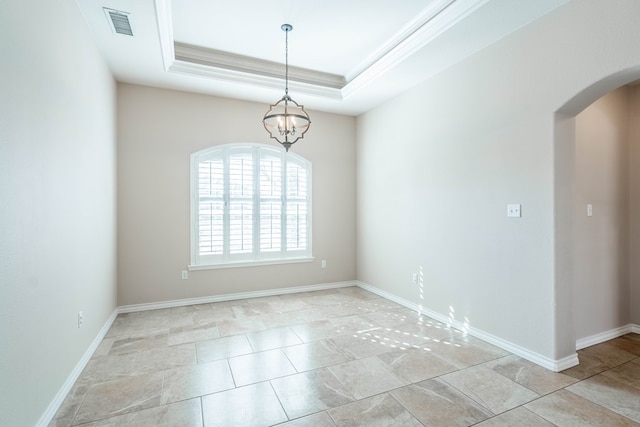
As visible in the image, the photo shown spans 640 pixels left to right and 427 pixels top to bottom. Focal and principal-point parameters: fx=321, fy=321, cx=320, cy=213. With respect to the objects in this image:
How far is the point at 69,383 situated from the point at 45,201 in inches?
55.5

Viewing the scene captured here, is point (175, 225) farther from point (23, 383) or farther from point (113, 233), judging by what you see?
point (23, 383)

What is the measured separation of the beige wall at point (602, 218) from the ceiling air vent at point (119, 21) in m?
4.38

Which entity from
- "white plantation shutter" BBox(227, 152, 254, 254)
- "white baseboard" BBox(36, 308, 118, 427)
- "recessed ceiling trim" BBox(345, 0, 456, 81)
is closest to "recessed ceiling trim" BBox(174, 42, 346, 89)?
"recessed ceiling trim" BBox(345, 0, 456, 81)

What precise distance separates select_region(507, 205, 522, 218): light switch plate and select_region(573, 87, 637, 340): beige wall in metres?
0.69

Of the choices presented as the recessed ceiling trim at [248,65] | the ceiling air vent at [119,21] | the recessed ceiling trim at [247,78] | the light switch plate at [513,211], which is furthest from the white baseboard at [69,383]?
the light switch plate at [513,211]

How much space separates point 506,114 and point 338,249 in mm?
3333

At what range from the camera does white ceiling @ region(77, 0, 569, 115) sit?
2883mm

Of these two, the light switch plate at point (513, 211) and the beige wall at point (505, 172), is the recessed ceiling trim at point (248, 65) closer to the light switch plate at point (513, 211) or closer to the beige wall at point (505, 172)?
the beige wall at point (505, 172)

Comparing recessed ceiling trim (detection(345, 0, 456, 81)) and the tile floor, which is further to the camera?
recessed ceiling trim (detection(345, 0, 456, 81))

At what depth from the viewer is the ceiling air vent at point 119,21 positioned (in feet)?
9.11

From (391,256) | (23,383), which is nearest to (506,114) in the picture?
(391,256)

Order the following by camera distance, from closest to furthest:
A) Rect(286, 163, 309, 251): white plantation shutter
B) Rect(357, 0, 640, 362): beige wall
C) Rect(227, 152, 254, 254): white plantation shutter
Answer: Rect(357, 0, 640, 362): beige wall → Rect(227, 152, 254, 254): white plantation shutter → Rect(286, 163, 309, 251): white plantation shutter

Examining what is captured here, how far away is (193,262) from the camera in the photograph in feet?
15.3

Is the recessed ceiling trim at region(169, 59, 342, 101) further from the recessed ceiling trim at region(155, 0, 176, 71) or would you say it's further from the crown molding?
the recessed ceiling trim at region(155, 0, 176, 71)
